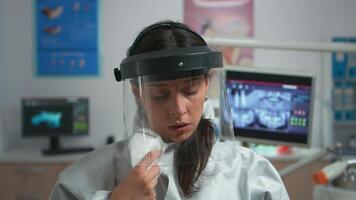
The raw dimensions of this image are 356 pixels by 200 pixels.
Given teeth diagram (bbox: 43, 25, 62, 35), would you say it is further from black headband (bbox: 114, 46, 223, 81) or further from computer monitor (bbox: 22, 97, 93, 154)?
black headband (bbox: 114, 46, 223, 81)

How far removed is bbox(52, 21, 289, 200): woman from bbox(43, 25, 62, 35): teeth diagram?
7.39ft

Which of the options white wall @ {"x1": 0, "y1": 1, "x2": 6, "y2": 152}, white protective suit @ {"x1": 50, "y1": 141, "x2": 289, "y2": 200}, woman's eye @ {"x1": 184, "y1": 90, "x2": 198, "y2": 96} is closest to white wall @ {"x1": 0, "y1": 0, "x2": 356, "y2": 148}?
white wall @ {"x1": 0, "y1": 1, "x2": 6, "y2": 152}

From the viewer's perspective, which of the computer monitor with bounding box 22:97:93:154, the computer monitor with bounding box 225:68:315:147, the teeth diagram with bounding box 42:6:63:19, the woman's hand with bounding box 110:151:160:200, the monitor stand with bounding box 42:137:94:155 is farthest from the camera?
the teeth diagram with bounding box 42:6:63:19

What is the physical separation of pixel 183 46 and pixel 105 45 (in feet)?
7.35

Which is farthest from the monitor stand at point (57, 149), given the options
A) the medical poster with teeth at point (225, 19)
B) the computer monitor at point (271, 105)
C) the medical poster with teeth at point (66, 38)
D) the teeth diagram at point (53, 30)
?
the computer monitor at point (271, 105)

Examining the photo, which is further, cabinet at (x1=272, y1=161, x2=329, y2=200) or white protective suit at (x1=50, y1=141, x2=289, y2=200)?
cabinet at (x1=272, y1=161, x2=329, y2=200)

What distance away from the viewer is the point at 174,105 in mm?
889

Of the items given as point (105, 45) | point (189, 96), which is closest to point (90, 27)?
point (105, 45)

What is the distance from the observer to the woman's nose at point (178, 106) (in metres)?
0.89

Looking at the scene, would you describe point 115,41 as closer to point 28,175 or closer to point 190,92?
point 28,175

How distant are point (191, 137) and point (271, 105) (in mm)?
657

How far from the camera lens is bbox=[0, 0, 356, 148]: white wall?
9.97ft

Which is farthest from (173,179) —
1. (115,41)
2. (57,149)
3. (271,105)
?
(115,41)

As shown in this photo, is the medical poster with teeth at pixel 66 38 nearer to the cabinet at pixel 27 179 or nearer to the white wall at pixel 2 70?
the white wall at pixel 2 70
